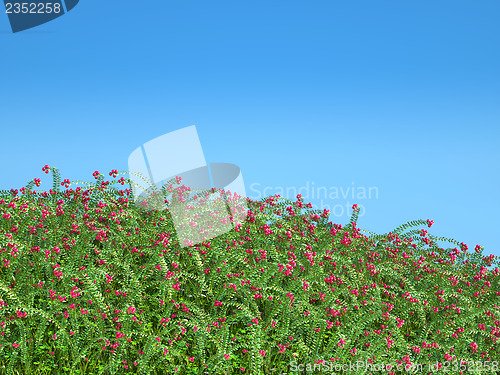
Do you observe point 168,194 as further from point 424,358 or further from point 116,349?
point 424,358

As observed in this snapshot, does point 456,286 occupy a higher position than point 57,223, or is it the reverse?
point 57,223

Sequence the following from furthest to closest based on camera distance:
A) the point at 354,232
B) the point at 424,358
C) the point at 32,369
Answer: the point at 354,232 → the point at 424,358 → the point at 32,369

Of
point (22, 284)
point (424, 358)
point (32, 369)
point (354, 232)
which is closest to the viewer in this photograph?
point (32, 369)

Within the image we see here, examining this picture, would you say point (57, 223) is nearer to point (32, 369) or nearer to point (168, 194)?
point (168, 194)

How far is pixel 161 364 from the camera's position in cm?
434

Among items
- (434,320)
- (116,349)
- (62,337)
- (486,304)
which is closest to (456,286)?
(486,304)

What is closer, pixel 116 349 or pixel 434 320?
pixel 116 349

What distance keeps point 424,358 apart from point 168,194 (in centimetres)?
380

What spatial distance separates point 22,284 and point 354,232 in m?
4.54

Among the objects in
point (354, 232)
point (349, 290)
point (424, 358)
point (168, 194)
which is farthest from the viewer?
point (354, 232)

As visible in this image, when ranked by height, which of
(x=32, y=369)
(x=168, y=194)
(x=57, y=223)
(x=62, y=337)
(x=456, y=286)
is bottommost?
(x=32, y=369)

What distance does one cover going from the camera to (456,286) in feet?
20.9

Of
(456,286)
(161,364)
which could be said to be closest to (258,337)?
(161,364)

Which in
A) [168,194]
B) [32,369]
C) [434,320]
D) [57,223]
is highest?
[168,194]
